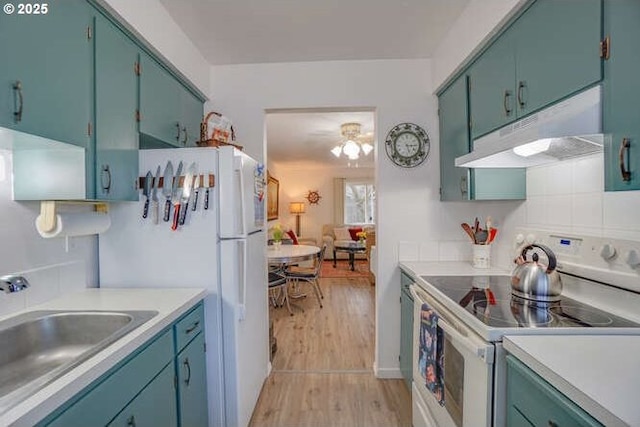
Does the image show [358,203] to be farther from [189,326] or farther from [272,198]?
[189,326]

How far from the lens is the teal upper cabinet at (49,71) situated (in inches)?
39.3

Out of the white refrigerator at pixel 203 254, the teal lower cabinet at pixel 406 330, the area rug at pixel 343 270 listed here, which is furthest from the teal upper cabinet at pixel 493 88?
the area rug at pixel 343 270

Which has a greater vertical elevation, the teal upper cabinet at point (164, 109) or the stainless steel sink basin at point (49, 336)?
the teal upper cabinet at point (164, 109)

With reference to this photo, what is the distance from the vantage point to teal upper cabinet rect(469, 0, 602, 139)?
1092 mm

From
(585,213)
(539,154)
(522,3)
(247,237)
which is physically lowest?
(247,237)

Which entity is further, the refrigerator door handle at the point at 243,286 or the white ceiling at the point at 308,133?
the white ceiling at the point at 308,133

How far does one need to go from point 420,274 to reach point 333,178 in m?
6.55

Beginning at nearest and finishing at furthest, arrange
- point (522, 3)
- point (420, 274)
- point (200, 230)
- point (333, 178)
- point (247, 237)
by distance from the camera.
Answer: point (522, 3) < point (200, 230) < point (247, 237) < point (420, 274) < point (333, 178)

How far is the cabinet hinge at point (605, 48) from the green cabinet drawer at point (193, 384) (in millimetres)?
1915

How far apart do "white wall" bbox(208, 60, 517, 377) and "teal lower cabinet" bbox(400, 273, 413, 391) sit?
0.33 ft

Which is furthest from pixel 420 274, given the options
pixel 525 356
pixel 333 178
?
pixel 333 178

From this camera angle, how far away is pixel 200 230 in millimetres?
1710

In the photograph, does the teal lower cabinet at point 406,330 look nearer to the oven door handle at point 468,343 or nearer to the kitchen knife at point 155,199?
the oven door handle at point 468,343

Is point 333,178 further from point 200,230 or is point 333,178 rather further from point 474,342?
point 474,342
